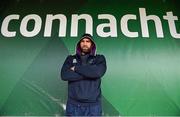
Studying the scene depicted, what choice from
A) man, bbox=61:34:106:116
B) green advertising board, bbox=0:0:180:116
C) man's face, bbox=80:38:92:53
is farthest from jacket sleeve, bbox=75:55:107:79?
green advertising board, bbox=0:0:180:116

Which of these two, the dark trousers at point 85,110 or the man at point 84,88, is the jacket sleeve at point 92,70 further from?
the dark trousers at point 85,110

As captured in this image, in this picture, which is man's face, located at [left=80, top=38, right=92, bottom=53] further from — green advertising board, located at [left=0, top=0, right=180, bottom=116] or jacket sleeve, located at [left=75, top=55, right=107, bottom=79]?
green advertising board, located at [left=0, top=0, right=180, bottom=116]

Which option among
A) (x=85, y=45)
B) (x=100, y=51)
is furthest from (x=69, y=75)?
(x=100, y=51)

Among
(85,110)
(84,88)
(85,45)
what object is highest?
(85,45)

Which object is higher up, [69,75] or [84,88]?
[69,75]

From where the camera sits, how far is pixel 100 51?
13.6 ft

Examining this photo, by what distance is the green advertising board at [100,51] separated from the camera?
3.97 metres

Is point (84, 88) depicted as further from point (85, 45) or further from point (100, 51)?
point (100, 51)

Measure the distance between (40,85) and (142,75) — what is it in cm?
122

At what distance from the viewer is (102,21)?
4.30m

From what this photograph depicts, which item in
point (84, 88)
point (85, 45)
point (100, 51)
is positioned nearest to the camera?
point (84, 88)

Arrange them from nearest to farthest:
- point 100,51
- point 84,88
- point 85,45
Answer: point 84,88 < point 85,45 < point 100,51

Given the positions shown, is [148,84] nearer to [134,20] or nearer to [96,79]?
[134,20]

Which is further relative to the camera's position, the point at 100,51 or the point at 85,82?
the point at 100,51
